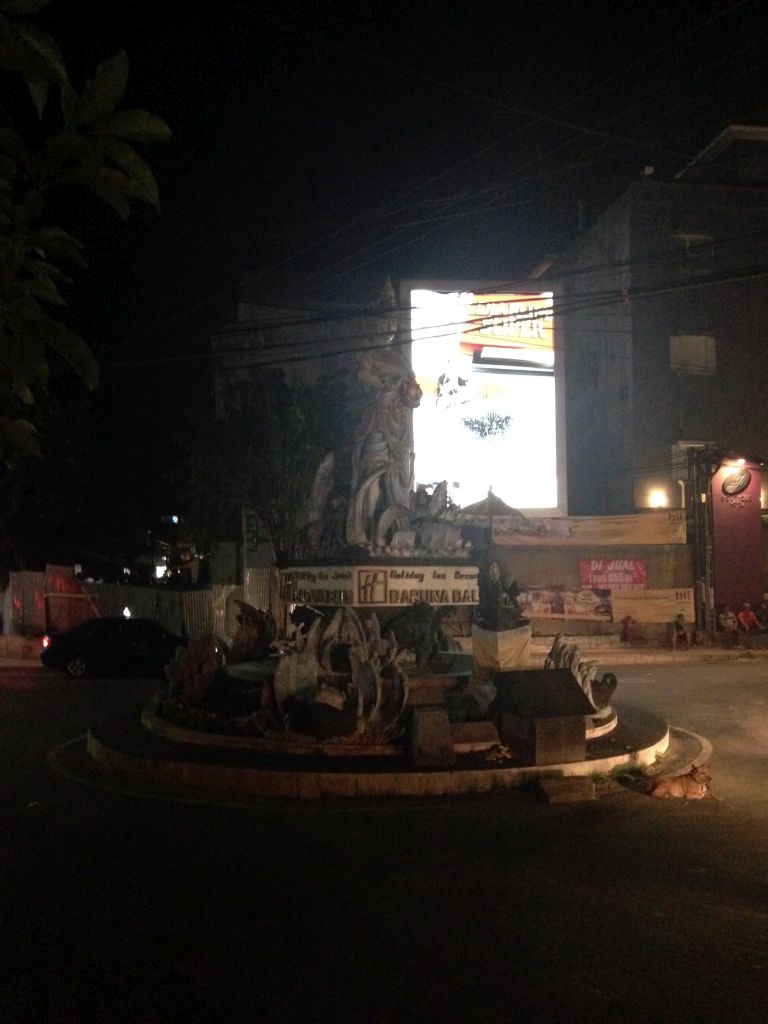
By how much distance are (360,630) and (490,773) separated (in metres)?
2.92

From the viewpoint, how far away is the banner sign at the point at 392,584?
44.5ft

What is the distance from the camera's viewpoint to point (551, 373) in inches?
1332

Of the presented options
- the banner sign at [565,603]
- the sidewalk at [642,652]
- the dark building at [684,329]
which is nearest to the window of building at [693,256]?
the dark building at [684,329]

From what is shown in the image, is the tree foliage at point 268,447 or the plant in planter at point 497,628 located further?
the tree foliage at point 268,447

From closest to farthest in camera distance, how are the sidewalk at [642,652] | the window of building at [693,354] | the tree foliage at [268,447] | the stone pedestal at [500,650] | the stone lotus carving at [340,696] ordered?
the stone lotus carving at [340,696] < the stone pedestal at [500,650] < the sidewalk at [642,652] < the tree foliage at [268,447] < the window of building at [693,354]

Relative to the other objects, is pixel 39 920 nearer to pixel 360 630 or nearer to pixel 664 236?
pixel 360 630

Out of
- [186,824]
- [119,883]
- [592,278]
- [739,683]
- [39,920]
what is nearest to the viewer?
[39,920]

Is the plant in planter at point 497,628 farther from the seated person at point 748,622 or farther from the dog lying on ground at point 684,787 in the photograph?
the seated person at point 748,622

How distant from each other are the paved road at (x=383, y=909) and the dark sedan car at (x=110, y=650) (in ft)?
37.5

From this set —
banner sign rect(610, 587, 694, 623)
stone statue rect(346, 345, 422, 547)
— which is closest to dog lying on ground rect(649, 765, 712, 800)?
stone statue rect(346, 345, 422, 547)

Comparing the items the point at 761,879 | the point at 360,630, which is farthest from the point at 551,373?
the point at 761,879

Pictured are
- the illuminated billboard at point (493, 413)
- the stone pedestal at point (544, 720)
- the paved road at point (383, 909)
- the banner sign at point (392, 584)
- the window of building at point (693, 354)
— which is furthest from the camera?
the illuminated billboard at point (493, 413)

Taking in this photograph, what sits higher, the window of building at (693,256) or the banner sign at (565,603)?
the window of building at (693,256)

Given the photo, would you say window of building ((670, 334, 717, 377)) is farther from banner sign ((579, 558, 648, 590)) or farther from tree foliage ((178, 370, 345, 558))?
tree foliage ((178, 370, 345, 558))
